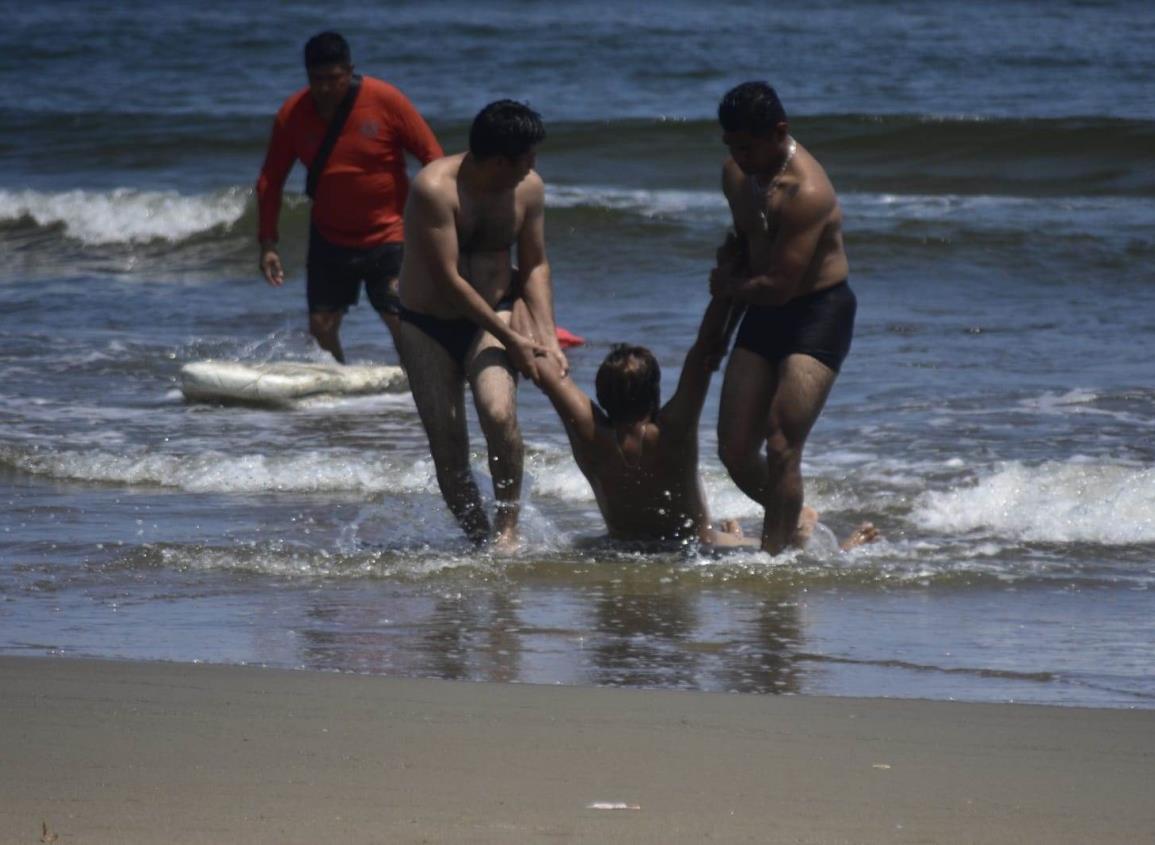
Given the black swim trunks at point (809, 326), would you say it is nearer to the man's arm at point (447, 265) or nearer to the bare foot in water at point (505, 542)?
the man's arm at point (447, 265)

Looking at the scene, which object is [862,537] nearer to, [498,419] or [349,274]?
[498,419]

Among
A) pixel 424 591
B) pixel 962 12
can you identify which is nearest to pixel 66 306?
pixel 424 591

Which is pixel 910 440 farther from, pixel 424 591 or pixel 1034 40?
pixel 1034 40

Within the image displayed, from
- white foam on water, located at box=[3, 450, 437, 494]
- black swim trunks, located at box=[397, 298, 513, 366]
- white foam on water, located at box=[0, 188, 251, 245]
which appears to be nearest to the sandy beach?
black swim trunks, located at box=[397, 298, 513, 366]

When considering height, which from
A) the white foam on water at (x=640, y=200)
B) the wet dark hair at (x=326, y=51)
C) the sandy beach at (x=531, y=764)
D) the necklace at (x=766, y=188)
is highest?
the wet dark hair at (x=326, y=51)

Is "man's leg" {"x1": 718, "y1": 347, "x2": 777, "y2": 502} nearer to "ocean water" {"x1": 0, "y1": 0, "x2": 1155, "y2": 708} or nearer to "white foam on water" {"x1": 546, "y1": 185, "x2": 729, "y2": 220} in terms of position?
"ocean water" {"x1": 0, "y1": 0, "x2": 1155, "y2": 708}

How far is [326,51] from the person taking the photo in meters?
7.51

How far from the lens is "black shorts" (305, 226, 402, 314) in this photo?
7.86 meters

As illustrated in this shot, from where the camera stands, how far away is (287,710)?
3.85 m

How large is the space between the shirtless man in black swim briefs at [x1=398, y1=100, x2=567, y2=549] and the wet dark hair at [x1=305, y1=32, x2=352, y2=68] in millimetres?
1949

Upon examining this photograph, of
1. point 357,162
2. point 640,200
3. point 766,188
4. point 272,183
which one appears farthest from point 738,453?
point 640,200

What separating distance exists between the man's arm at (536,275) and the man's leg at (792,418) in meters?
0.68

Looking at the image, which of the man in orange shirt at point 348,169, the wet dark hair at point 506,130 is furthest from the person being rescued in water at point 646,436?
the man in orange shirt at point 348,169

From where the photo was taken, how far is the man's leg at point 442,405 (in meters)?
5.83
